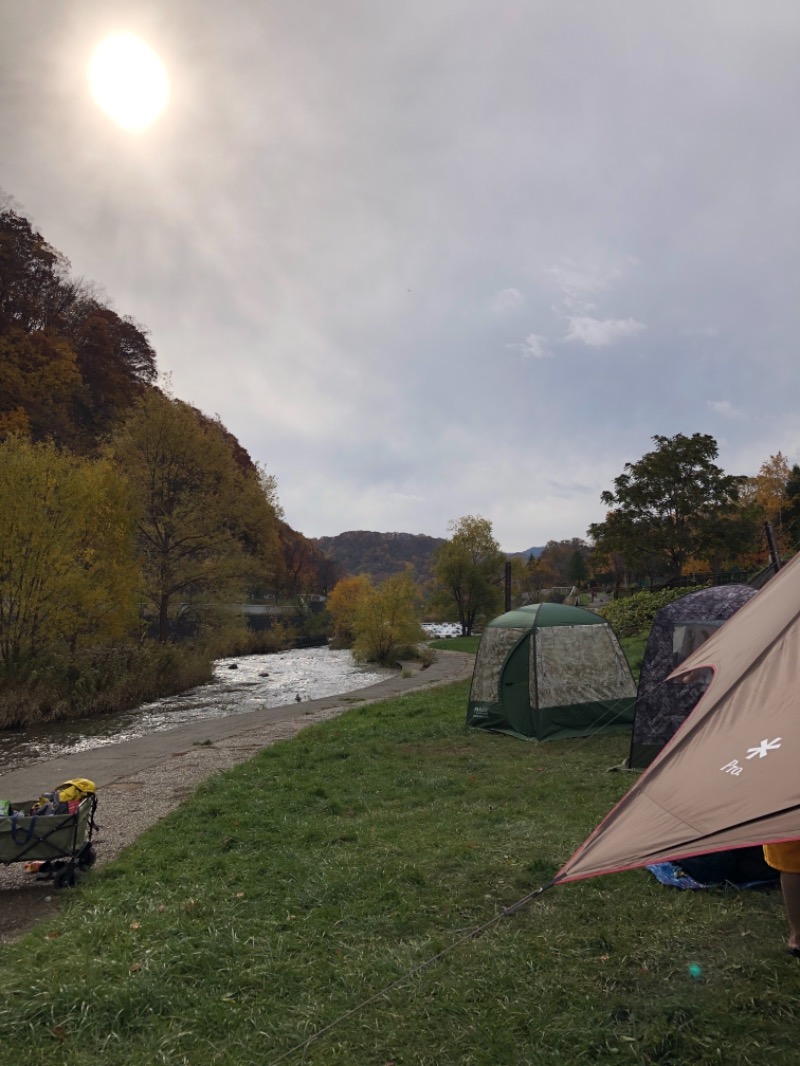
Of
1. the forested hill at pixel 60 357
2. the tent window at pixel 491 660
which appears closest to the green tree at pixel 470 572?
the forested hill at pixel 60 357

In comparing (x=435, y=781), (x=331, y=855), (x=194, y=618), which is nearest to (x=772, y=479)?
(x=194, y=618)

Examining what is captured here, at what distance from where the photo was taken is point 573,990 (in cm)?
350

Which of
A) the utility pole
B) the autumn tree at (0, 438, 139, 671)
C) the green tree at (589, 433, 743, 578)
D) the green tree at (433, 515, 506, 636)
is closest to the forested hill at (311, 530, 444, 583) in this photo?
the green tree at (433, 515, 506, 636)

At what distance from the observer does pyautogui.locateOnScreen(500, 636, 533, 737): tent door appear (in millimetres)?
11047

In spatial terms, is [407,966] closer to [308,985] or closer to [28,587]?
[308,985]

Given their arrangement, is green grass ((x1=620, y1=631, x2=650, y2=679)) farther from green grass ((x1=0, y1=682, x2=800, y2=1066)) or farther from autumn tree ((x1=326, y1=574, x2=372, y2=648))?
autumn tree ((x1=326, y1=574, x2=372, y2=648))

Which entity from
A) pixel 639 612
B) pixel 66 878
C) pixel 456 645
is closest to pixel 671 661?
pixel 66 878

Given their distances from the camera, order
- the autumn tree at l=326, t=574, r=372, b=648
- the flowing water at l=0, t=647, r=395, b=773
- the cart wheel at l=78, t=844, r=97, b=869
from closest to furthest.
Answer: the cart wheel at l=78, t=844, r=97, b=869
the flowing water at l=0, t=647, r=395, b=773
the autumn tree at l=326, t=574, r=372, b=648

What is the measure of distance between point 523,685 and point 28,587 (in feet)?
47.0

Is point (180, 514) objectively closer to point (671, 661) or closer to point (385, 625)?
point (385, 625)

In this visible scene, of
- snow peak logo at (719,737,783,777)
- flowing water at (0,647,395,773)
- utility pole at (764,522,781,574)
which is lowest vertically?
flowing water at (0,647,395,773)

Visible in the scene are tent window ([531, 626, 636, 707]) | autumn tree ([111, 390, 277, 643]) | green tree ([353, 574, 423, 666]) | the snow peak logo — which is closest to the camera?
the snow peak logo

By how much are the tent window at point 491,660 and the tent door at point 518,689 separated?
14 centimetres

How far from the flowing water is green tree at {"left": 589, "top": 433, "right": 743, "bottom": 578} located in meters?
16.6
